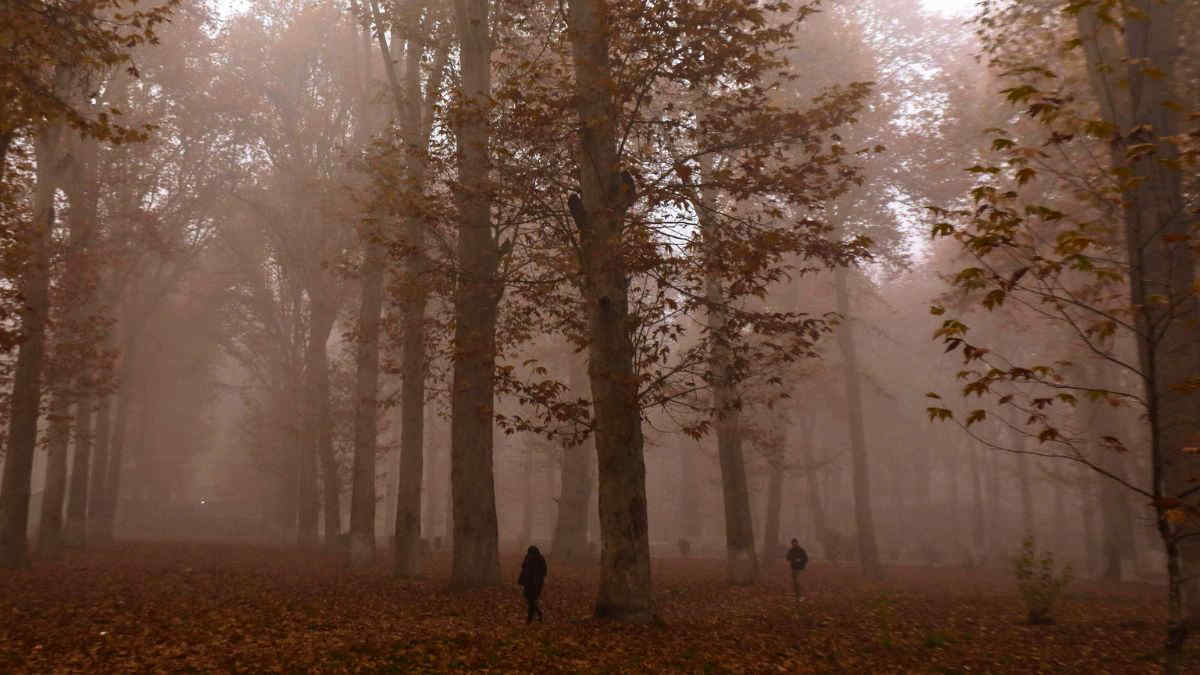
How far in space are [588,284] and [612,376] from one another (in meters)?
→ 1.64

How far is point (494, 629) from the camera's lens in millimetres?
9984

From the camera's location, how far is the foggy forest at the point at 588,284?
29.3 ft

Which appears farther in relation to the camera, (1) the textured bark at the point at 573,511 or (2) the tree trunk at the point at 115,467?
(2) the tree trunk at the point at 115,467

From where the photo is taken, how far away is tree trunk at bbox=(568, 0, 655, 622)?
406 inches

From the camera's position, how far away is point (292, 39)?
96.7 ft

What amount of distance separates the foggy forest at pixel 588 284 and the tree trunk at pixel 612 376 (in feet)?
0.18

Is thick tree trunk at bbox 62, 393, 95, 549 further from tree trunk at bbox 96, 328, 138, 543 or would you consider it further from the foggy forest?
tree trunk at bbox 96, 328, 138, 543

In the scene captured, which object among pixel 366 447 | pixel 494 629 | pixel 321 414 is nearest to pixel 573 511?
pixel 366 447

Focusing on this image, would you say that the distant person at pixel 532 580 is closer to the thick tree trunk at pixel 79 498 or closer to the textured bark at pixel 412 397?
the textured bark at pixel 412 397

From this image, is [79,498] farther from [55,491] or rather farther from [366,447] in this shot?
[366,447]

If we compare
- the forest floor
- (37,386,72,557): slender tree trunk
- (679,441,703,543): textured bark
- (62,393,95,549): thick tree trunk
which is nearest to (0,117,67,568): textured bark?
the forest floor

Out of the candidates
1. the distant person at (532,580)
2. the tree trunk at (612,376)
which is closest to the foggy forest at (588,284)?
the tree trunk at (612,376)

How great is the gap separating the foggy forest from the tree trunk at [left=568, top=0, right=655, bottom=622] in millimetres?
56

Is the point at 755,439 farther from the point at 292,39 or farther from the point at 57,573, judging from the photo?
the point at 292,39
